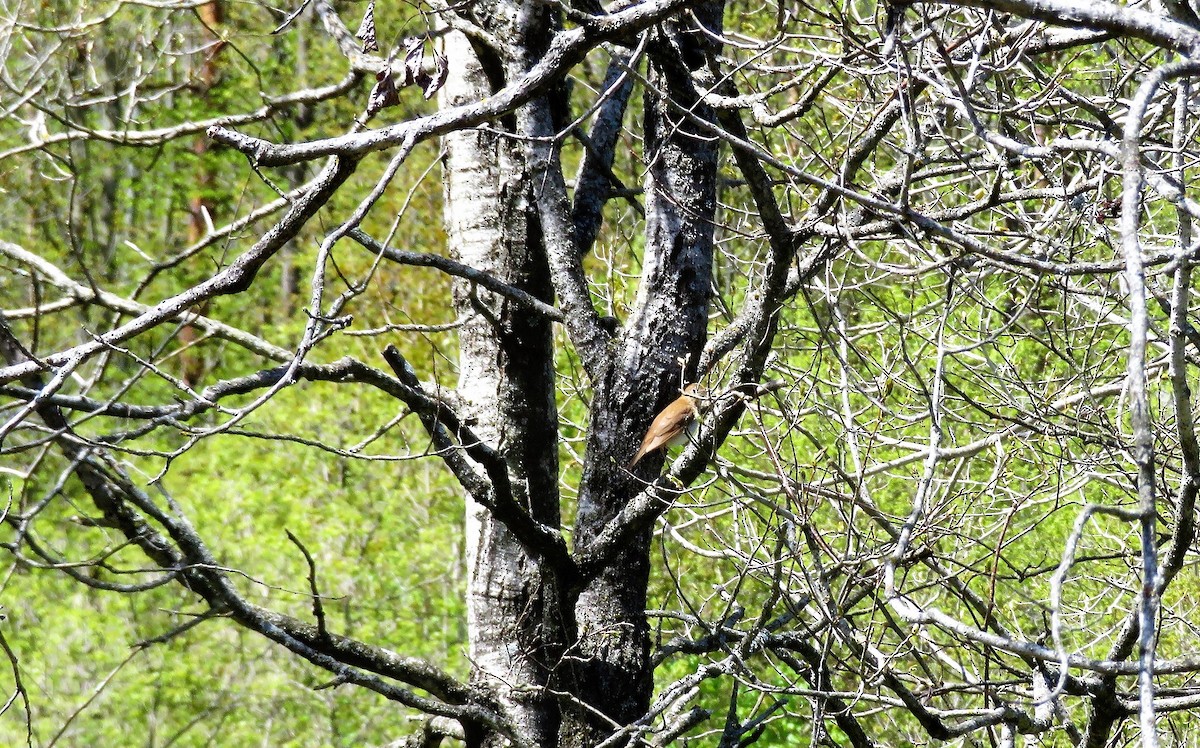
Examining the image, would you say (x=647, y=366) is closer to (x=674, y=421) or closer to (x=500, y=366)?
(x=674, y=421)

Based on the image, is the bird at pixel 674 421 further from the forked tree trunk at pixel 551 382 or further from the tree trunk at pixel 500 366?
the tree trunk at pixel 500 366

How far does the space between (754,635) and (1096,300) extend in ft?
10.5

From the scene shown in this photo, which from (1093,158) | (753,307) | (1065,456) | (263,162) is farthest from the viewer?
(1065,456)

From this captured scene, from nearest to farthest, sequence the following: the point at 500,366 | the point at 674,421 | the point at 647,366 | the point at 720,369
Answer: the point at 674,421
the point at 647,366
the point at 500,366
the point at 720,369

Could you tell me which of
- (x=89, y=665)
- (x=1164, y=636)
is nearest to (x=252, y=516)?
(x=89, y=665)

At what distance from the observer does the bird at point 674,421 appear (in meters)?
3.27

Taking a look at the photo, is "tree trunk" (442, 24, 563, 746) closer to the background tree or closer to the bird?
the background tree

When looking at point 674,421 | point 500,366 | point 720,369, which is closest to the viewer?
point 674,421

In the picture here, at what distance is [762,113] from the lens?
356cm

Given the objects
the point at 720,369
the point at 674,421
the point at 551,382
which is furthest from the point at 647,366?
the point at 720,369

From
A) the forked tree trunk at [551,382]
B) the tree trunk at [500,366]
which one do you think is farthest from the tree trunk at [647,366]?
the tree trunk at [500,366]

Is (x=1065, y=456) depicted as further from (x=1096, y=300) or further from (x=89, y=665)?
(x=89, y=665)

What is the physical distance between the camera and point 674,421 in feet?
10.8

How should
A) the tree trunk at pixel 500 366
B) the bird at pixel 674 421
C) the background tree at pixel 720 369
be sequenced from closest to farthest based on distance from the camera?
the background tree at pixel 720 369 → the bird at pixel 674 421 → the tree trunk at pixel 500 366
